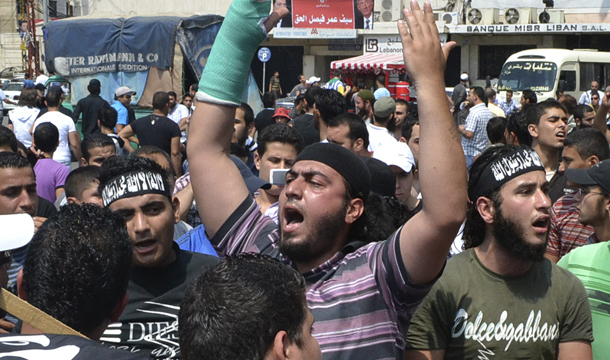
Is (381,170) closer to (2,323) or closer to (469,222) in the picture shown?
(469,222)

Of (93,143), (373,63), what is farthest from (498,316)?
(373,63)

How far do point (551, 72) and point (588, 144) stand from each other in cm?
1870

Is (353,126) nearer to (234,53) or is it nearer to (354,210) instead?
(234,53)

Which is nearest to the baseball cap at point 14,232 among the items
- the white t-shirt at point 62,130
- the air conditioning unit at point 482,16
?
the white t-shirt at point 62,130

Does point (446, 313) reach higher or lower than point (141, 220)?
lower

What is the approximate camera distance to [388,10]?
35.8 m

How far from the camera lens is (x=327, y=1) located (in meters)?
34.4

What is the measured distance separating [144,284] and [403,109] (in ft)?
25.9

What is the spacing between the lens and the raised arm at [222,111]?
9.64ft

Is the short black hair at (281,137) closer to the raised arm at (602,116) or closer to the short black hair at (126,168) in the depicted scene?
the short black hair at (126,168)

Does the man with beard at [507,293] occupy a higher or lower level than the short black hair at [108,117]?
higher

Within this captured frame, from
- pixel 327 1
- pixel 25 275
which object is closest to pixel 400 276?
pixel 25 275

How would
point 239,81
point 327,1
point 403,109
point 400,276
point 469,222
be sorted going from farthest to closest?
point 327,1 → point 403,109 → point 469,222 → point 239,81 → point 400,276

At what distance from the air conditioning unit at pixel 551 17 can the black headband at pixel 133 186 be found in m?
33.1
